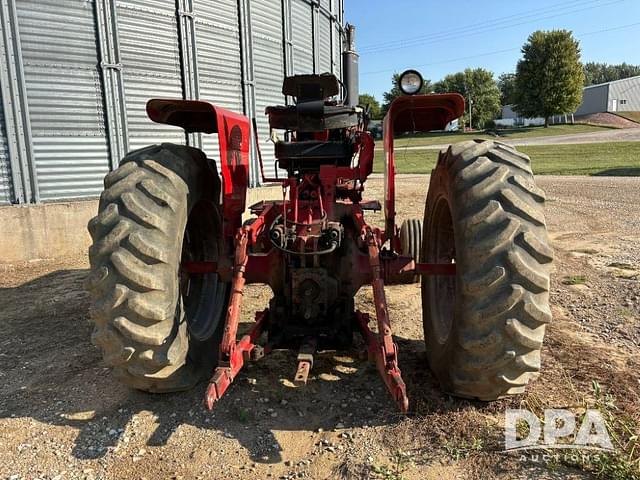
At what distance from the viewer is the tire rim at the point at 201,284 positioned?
422cm

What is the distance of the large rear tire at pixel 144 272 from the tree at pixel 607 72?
145 meters

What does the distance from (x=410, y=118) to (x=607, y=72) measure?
15199 cm

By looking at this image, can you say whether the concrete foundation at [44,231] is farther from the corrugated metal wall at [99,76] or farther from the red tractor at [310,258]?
the red tractor at [310,258]

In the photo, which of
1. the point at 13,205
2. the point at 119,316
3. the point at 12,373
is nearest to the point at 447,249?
the point at 119,316

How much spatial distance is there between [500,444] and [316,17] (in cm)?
1278

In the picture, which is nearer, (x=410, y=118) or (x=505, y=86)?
(x=410, y=118)

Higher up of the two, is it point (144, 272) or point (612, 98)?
point (612, 98)

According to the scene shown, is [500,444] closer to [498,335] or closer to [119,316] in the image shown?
[498,335]

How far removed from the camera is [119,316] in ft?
9.70

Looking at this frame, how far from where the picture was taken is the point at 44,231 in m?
8.02

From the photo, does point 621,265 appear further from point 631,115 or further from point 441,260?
point 631,115

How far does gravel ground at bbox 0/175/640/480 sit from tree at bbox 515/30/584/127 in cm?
5883

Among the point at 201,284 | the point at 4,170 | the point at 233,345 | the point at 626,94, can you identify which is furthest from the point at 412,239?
the point at 626,94

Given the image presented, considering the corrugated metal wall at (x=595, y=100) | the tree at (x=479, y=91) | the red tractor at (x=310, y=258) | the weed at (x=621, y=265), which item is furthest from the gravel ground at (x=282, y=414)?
the corrugated metal wall at (x=595, y=100)
